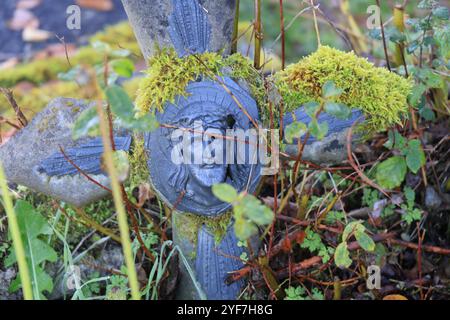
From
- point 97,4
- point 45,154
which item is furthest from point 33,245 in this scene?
point 97,4

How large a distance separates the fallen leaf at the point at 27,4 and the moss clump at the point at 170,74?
200 cm

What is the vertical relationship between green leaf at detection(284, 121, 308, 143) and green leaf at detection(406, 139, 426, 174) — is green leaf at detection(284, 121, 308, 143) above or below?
above

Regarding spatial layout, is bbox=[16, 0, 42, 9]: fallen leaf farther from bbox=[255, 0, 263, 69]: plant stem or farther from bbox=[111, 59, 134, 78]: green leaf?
bbox=[111, 59, 134, 78]: green leaf

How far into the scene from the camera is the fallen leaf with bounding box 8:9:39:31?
119 inches

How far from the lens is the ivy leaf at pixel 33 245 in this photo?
143 centimetres

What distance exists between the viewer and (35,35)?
2.94 metres

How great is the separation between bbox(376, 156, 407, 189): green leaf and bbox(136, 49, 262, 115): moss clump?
1.49ft

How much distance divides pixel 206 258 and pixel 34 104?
4.11 ft

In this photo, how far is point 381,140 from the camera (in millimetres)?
1842

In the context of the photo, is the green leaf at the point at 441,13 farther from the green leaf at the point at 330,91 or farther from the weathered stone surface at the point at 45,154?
the weathered stone surface at the point at 45,154

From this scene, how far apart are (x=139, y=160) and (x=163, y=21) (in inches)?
13.2

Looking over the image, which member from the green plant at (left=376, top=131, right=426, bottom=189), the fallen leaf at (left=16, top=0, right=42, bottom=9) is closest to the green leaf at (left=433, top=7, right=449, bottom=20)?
the green plant at (left=376, top=131, right=426, bottom=189)

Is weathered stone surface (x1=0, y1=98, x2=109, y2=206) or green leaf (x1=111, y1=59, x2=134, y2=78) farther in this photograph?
weathered stone surface (x1=0, y1=98, x2=109, y2=206)
